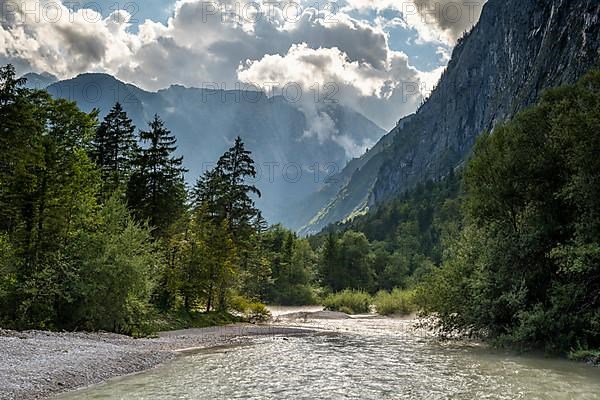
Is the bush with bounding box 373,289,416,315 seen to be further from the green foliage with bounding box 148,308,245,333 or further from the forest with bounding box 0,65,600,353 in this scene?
the forest with bounding box 0,65,600,353

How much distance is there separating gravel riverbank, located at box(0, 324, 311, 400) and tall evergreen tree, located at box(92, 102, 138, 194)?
2126 centimetres

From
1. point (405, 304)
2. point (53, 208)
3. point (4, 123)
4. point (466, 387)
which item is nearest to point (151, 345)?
point (53, 208)

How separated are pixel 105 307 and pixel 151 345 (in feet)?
13.4

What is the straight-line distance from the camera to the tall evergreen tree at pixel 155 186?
46.2 meters

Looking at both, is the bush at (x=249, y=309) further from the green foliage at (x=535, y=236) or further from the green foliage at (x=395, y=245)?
the green foliage at (x=535, y=236)

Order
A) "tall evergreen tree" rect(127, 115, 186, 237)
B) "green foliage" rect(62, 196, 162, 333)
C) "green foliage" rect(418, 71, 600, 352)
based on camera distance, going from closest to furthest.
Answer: "green foliage" rect(418, 71, 600, 352) < "green foliage" rect(62, 196, 162, 333) < "tall evergreen tree" rect(127, 115, 186, 237)

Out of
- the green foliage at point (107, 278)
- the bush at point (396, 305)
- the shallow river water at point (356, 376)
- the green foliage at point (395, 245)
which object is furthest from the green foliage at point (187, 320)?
the bush at point (396, 305)

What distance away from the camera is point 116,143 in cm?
4928

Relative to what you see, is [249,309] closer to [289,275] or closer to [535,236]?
[535,236]

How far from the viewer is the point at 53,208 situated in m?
32.2

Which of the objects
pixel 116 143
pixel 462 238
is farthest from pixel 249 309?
pixel 462 238

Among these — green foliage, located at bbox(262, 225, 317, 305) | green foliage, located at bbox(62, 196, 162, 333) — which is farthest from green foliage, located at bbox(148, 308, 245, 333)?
green foliage, located at bbox(262, 225, 317, 305)

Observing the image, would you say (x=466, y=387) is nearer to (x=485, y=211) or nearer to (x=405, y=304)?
(x=485, y=211)

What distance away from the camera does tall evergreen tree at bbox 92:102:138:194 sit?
159ft
